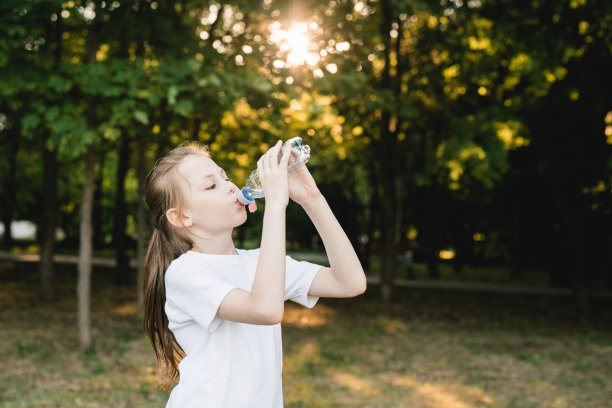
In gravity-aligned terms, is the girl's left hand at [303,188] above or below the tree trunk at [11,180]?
below

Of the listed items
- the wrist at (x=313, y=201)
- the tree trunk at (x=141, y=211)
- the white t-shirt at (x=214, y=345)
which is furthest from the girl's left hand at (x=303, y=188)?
the tree trunk at (x=141, y=211)

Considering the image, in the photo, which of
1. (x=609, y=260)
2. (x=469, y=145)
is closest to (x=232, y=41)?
(x=469, y=145)

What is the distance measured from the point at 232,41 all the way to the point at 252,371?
8.17 metres

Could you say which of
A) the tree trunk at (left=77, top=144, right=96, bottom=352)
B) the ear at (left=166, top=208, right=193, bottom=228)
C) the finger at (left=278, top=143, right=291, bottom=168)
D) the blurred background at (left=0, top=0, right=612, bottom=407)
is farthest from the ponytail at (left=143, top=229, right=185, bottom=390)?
the tree trunk at (left=77, top=144, right=96, bottom=352)

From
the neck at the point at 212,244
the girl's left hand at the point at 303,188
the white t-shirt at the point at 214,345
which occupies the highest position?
the girl's left hand at the point at 303,188

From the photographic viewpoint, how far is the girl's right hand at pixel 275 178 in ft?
5.63

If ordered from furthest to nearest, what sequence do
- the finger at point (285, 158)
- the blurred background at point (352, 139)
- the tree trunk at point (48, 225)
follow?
the tree trunk at point (48, 225), the blurred background at point (352, 139), the finger at point (285, 158)

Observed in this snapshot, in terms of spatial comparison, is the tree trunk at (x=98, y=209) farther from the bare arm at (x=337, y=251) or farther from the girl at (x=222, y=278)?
the bare arm at (x=337, y=251)

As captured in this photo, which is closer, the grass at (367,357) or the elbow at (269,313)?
the elbow at (269,313)

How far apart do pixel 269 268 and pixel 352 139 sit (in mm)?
13233

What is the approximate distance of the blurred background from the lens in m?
6.34

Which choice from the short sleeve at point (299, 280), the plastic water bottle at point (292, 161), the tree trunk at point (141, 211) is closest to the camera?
the plastic water bottle at point (292, 161)

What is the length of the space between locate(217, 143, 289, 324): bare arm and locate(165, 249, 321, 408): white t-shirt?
62mm

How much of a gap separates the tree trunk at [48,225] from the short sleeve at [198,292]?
11.5 metres
